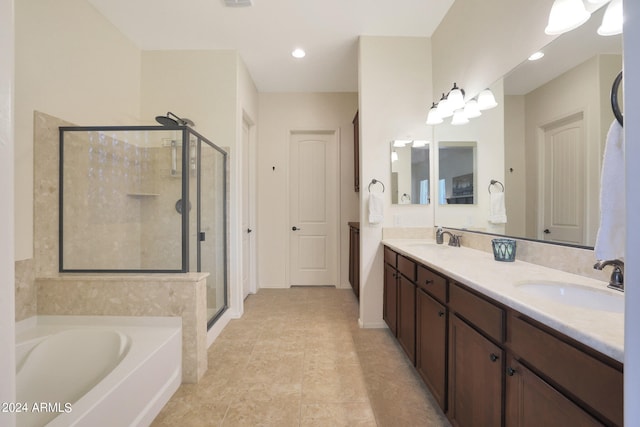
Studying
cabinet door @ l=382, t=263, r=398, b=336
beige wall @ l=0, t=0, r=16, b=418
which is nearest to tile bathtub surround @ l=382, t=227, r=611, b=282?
cabinet door @ l=382, t=263, r=398, b=336

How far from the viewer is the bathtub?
1284 mm

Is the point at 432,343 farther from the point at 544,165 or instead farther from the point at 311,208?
the point at 311,208

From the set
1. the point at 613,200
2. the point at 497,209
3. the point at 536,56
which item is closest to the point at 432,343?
the point at 497,209

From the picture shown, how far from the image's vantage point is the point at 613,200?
0.70m

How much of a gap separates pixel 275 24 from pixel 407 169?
1826 millimetres

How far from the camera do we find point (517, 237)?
1638mm

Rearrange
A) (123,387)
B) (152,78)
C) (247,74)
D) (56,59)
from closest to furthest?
(123,387) < (56,59) < (152,78) < (247,74)

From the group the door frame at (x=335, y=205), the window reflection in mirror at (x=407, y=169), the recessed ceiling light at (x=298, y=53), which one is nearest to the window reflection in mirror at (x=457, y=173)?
the window reflection in mirror at (x=407, y=169)

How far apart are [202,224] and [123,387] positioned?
4.59ft

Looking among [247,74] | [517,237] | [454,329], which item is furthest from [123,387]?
[247,74]

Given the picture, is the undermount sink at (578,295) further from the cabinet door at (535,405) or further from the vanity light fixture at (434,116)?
the vanity light fixture at (434,116)

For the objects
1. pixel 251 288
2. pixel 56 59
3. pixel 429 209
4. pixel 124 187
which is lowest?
pixel 251 288

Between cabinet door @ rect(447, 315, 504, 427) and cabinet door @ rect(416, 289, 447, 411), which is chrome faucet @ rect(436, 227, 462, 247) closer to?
cabinet door @ rect(416, 289, 447, 411)

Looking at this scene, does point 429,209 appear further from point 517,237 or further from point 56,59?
point 56,59
